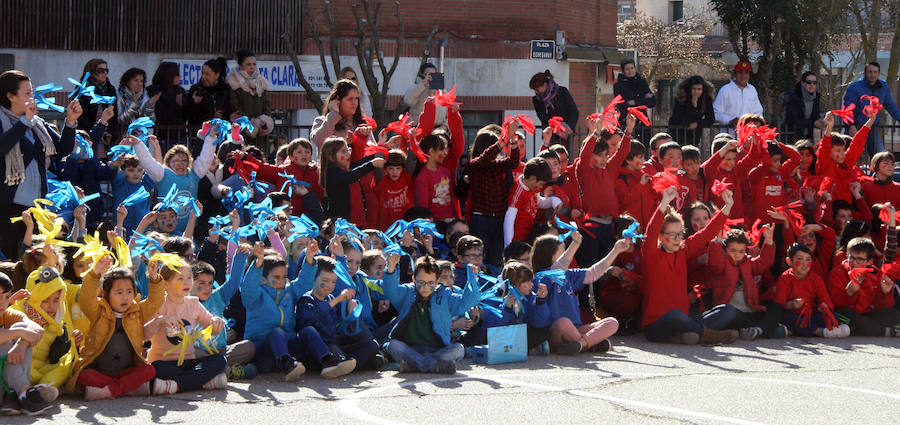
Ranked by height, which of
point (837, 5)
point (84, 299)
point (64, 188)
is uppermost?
point (837, 5)

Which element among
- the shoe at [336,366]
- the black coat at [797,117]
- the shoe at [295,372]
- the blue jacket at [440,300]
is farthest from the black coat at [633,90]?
the shoe at [295,372]

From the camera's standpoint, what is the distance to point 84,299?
25.0ft

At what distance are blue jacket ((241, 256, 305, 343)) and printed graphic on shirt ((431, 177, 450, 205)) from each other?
2.57m

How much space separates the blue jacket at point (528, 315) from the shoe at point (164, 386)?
2529 millimetres

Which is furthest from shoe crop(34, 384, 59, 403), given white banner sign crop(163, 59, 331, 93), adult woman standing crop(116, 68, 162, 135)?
white banner sign crop(163, 59, 331, 93)

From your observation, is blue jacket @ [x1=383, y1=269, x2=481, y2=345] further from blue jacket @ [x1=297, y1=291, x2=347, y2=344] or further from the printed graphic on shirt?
the printed graphic on shirt

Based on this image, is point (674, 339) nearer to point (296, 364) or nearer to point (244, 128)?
point (296, 364)

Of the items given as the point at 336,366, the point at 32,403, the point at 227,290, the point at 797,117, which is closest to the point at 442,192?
the point at 227,290

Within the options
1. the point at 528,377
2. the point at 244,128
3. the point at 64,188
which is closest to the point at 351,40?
the point at 244,128

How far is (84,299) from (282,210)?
82.5 inches

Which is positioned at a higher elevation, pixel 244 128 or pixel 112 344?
pixel 244 128

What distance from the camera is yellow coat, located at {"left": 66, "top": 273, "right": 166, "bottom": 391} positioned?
24.7 ft

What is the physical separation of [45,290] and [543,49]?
15065 mm

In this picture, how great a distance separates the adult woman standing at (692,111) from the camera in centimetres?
1446
